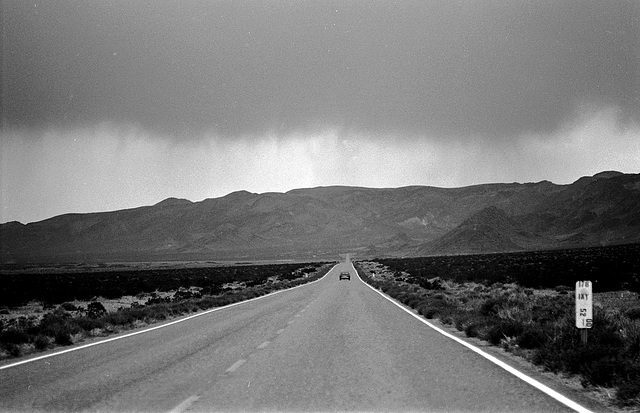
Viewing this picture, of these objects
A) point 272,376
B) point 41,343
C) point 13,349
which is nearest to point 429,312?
point 272,376

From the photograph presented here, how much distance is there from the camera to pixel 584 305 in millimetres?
9844

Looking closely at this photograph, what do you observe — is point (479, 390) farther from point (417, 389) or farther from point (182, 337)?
point (182, 337)

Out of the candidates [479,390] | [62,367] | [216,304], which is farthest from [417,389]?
[216,304]

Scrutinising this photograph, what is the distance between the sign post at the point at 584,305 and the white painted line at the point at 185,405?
633cm

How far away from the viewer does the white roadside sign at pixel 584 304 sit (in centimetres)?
970

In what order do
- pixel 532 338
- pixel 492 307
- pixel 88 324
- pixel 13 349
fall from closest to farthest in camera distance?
pixel 532 338, pixel 13 349, pixel 88 324, pixel 492 307

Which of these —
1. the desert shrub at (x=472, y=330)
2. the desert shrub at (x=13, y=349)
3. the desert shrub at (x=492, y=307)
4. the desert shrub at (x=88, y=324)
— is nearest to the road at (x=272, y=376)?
the desert shrub at (x=472, y=330)

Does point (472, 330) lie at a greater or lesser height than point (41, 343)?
greater

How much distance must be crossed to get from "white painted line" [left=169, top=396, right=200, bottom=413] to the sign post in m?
6.33

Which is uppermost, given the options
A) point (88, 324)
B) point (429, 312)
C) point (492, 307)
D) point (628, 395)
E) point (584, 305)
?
point (584, 305)

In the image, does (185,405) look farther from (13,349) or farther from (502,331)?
(502,331)

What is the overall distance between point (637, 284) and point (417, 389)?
2779cm

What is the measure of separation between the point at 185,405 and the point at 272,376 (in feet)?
6.97

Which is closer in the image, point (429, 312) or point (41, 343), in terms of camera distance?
point (41, 343)
